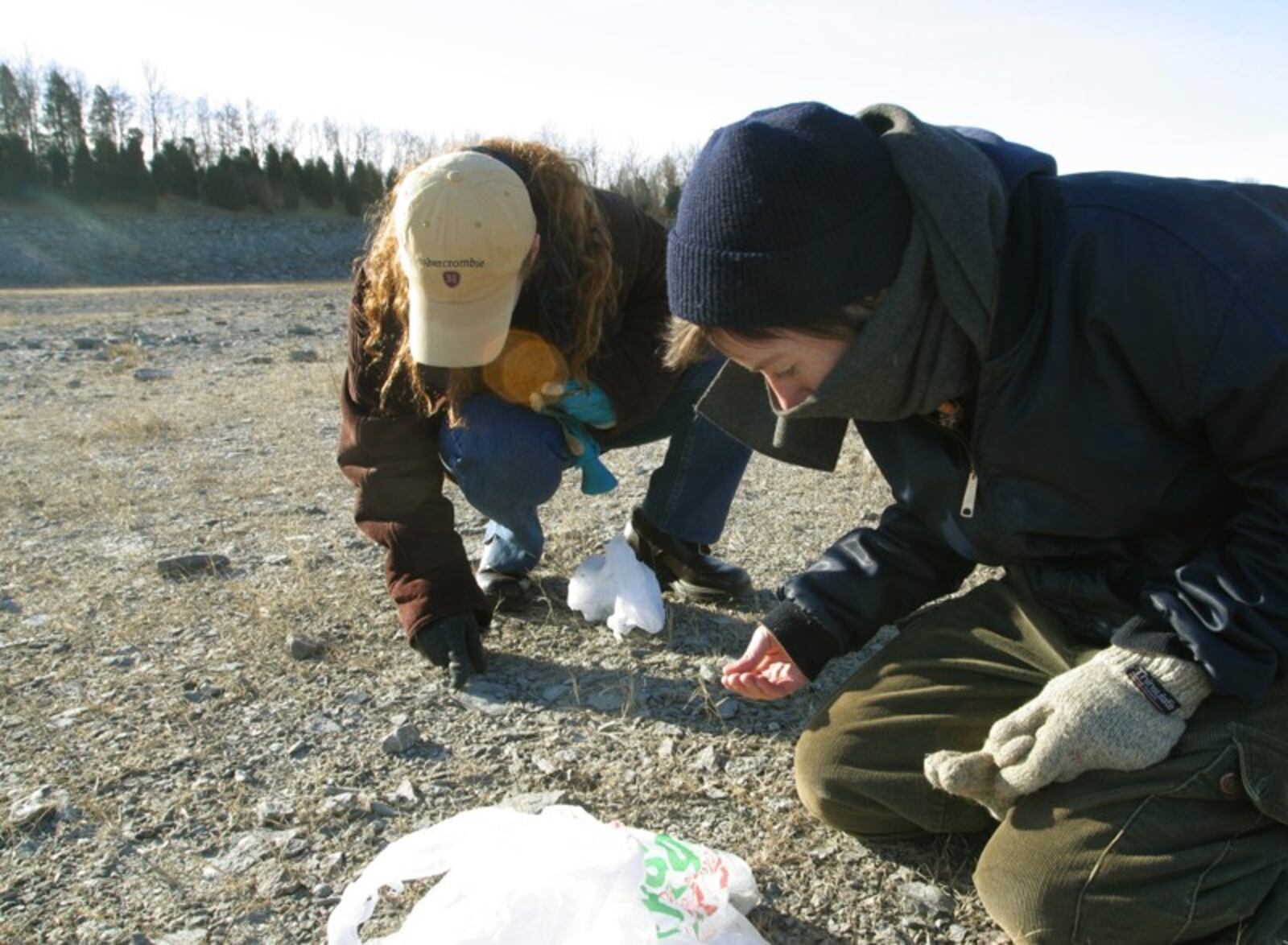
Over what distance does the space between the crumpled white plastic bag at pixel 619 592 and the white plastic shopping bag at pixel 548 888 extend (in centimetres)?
109

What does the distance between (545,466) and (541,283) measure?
515mm

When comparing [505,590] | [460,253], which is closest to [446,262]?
[460,253]

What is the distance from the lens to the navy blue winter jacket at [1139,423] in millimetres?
1634

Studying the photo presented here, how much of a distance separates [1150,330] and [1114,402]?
135 millimetres

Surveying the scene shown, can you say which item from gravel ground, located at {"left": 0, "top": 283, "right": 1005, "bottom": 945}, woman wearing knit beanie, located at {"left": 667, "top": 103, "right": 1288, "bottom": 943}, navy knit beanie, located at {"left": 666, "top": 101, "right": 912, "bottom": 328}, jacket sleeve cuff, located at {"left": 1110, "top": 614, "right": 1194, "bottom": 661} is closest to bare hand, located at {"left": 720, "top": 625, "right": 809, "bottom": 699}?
gravel ground, located at {"left": 0, "top": 283, "right": 1005, "bottom": 945}

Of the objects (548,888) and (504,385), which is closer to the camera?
(548,888)

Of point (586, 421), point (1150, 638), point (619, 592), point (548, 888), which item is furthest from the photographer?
point (586, 421)

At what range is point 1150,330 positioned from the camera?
1.67 meters

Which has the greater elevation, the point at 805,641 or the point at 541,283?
the point at 541,283

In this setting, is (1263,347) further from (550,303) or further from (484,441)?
(484,441)

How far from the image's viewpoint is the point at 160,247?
35.0 metres

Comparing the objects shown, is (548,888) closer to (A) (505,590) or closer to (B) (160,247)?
(A) (505,590)

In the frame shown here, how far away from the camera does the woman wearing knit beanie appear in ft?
5.41

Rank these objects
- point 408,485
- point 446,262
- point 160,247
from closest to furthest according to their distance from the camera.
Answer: point 446,262 < point 408,485 < point 160,247
